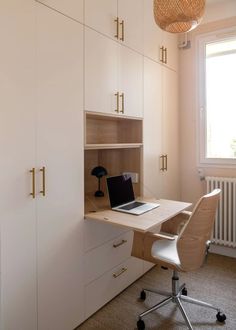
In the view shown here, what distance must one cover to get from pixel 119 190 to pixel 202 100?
170 cm

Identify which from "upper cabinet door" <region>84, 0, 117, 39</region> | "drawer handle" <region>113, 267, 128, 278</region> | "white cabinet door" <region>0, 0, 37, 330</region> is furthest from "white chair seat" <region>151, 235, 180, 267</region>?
"upper cabinet door" <region>84, 0, 117, 39</region>

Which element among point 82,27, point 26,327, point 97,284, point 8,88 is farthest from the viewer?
point 97,284

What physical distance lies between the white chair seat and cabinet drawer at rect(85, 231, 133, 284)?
0.37 m

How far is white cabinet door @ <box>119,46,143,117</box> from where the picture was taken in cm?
241

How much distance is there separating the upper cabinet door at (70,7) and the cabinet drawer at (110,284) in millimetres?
1975

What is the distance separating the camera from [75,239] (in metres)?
1.97

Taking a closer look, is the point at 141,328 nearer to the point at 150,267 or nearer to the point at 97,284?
the point at 97,284

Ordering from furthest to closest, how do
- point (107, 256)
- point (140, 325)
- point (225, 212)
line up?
point (225, 212) < point (107, 256) < point (140, 325)

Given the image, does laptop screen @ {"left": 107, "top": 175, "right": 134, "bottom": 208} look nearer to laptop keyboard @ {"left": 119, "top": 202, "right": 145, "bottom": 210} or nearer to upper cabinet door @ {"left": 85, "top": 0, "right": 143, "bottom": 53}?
laptop keyboard @ {"left": 119, "top": 202, "right": 145, "bottom": 210}

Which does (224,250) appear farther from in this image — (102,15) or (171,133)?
(102,15)

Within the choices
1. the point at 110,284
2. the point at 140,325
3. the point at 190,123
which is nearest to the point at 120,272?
the point at 110,284

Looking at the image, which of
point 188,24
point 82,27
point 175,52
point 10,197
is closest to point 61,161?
point 10,197

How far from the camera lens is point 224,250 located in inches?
128

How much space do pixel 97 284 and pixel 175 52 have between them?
2728 mm
